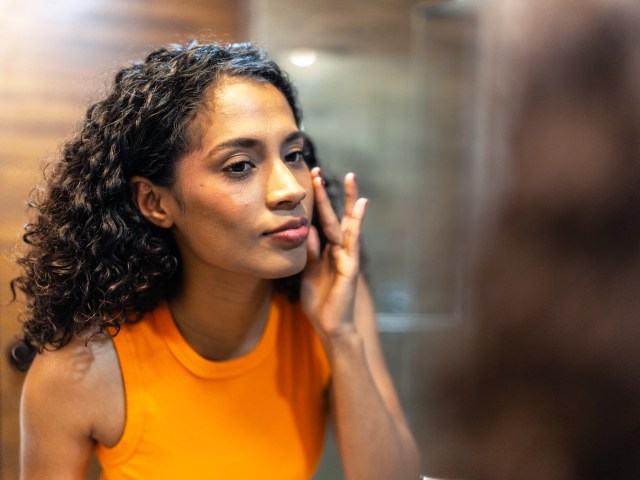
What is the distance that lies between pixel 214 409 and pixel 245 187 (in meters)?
0.33

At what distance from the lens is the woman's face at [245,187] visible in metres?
0.76

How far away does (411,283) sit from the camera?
1.30 m

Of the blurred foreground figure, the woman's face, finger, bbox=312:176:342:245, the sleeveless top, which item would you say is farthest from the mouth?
the blurred foreground figure

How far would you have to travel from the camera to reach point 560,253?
14 cm

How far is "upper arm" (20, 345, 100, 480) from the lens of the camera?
786mm

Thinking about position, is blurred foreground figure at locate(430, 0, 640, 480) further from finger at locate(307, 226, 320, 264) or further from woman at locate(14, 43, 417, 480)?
finger at locate(307, 226, 320, 264)

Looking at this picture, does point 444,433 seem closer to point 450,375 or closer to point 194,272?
point 450,375

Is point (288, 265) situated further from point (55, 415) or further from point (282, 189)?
point (55, 415)

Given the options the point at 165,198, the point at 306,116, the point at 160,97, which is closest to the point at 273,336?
the point at 165,198

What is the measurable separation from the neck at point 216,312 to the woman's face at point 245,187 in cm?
9

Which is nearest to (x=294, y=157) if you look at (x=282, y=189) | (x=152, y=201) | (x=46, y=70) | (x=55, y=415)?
(x=282, y=189)

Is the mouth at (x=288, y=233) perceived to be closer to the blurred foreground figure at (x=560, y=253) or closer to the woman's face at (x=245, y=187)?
the woman's face at (x=245, y=187)

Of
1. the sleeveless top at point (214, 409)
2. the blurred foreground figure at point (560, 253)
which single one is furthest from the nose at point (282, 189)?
the blurred foreground figure at point (560, 253)

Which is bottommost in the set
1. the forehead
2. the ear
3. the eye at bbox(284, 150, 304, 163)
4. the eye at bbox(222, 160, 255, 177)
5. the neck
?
the neck
